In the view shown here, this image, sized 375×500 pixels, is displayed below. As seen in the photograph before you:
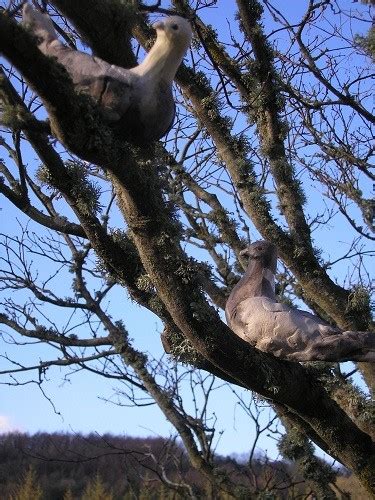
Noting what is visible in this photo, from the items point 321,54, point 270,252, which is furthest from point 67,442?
point 270,252

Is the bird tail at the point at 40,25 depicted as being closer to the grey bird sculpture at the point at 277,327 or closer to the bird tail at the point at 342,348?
the grey bird sculpture at the point at 277,327

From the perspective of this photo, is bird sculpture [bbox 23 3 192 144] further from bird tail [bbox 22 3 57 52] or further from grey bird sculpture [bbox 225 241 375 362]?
grey bird sculpture [bbox 225 241 375 362]

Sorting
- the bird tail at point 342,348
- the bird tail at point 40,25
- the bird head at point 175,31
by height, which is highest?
the bird head at point 175,31

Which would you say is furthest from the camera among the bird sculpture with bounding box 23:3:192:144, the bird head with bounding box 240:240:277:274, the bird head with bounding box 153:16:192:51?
the bird head with bounding box 240:240:277:274

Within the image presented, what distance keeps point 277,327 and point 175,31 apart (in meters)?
1.14

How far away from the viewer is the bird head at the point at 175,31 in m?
2.20

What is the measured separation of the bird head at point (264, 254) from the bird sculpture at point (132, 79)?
0.79 m

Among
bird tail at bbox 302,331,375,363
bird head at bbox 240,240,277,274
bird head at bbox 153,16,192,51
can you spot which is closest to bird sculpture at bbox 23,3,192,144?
bird head at bbox 153,16,192,51

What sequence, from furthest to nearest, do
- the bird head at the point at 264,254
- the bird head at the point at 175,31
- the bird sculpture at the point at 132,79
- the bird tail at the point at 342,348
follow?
1. the bird head at the point at 264,254
2. the bird tail at the point at 342,348
3. the bird head at the point at 175,31
4. the bird sculpture at the point at 132,79

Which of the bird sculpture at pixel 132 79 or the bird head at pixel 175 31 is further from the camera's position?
the bird head at pixel 175 31

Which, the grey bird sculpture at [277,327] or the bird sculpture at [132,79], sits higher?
the bird sculpture at [132,79]

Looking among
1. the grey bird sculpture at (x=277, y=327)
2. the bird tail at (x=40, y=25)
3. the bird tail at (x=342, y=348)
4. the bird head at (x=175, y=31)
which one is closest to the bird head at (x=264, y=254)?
the grey bird sculpture at (x=277, y=327)

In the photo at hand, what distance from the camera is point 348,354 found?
2.39 meters

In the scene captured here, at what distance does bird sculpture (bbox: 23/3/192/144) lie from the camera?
203cm
